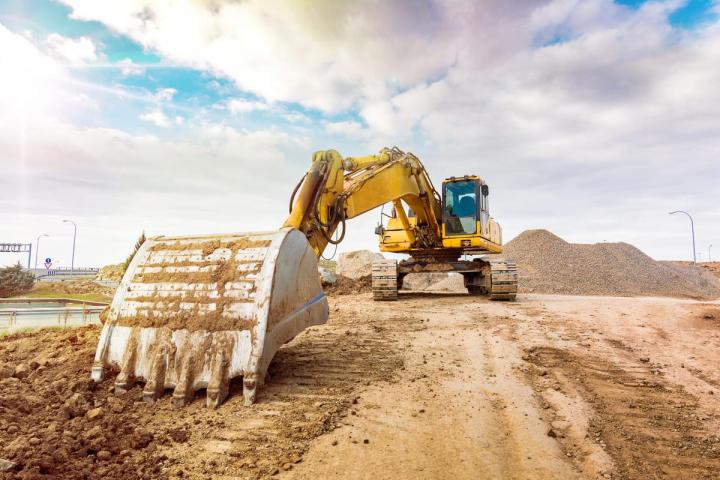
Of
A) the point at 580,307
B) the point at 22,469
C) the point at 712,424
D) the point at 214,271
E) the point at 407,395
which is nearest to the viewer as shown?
the point at 22,469

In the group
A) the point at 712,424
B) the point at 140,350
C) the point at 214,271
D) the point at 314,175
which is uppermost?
the point at 314,175

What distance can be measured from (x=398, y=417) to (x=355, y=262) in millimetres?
24857

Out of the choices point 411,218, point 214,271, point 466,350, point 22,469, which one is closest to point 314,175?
point 214,271

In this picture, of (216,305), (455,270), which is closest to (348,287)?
(455,270)

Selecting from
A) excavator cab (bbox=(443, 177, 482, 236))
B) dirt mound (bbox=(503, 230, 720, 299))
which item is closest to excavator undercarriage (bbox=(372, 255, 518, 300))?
excavator cab (bbox=(443, 177, 482, 236))

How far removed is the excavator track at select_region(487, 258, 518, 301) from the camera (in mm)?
11328

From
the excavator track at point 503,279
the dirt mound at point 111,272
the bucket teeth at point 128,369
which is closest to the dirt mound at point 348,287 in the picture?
the excavator track at point 503,279

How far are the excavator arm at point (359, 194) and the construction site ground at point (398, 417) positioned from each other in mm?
1688

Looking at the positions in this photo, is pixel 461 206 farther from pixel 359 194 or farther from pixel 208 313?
pixel 208 313

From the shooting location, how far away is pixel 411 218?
42.5ft

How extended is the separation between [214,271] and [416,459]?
8.40ft

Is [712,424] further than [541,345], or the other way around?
[541,345]

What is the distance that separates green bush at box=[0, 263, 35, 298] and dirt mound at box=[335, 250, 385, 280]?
1523 cm

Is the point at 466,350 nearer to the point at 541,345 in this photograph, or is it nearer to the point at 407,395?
the point at 541,345
